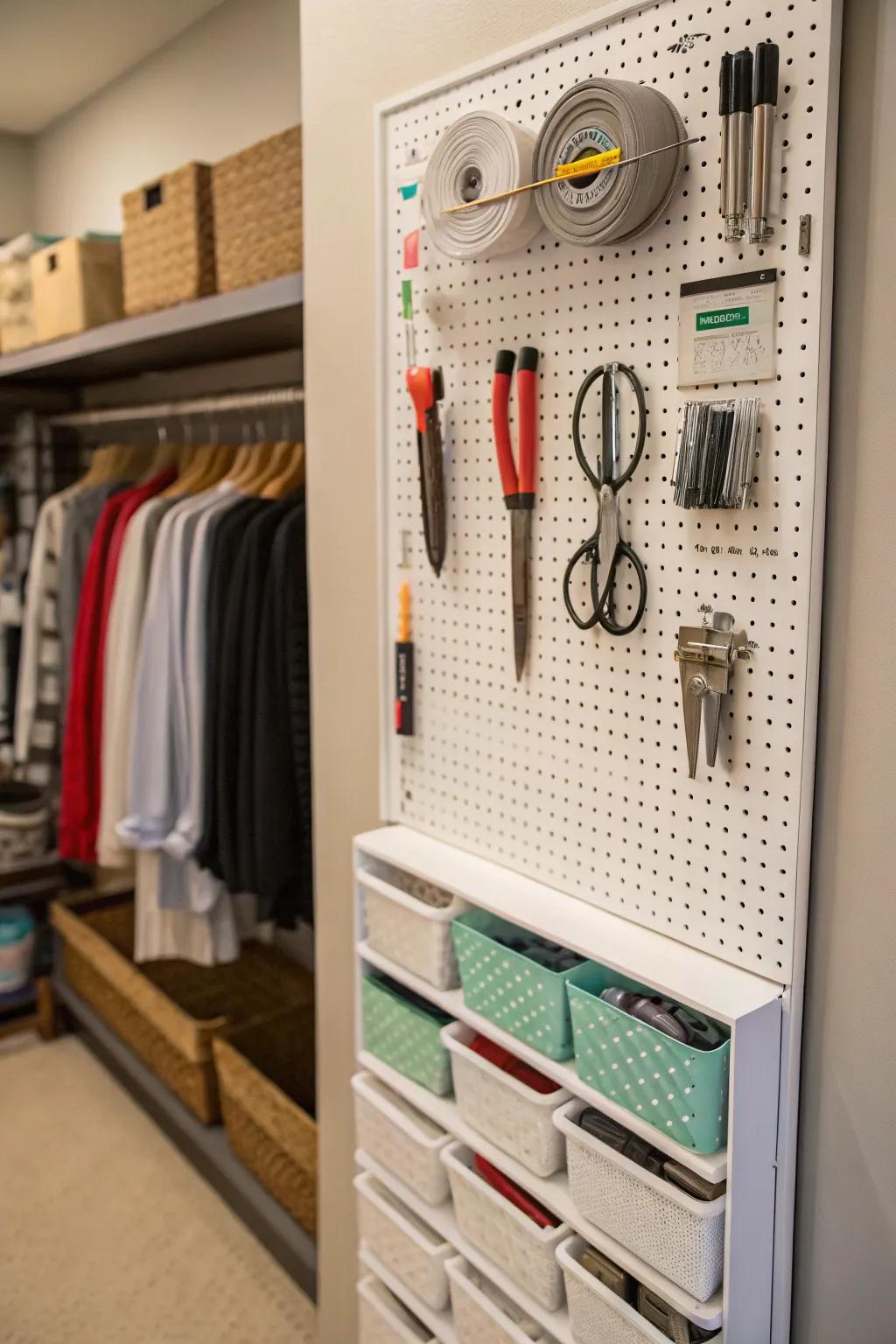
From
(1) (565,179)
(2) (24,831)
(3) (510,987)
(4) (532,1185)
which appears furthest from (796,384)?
(2) (24,831)

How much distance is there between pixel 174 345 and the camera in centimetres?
248

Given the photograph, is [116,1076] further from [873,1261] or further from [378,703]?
[873,1261]

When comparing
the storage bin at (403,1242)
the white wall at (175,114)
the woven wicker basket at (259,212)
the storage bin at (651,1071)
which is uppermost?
the white wall at (175,114)

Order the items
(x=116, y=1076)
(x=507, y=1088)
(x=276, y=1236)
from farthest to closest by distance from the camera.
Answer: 1. (x=116, y=1076)
2. (x=276, y=1236)
3. (x=507, y=1088)

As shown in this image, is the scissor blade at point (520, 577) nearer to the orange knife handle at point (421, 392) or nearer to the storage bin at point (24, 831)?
the orange knife handle at point (421, 392)

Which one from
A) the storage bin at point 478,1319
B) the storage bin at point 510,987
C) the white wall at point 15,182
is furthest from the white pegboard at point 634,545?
the white wall at point 15,182

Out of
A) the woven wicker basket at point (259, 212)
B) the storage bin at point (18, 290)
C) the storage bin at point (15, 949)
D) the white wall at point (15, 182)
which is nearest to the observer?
the woven wicker basket at point (259, 212)

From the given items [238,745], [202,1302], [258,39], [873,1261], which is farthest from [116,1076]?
[258,39]

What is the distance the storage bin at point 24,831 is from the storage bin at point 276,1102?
1252 millimetres

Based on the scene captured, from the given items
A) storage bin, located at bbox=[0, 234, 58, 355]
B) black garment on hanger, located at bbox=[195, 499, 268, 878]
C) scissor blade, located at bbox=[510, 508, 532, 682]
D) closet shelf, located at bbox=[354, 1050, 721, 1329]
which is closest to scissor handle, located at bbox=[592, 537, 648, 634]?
scissor blade, located at bbox=[510, 508, 532, 682]

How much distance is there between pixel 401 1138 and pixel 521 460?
1010 millimetres

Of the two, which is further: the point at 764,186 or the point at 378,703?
the point at 378,703

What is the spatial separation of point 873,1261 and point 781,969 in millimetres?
326

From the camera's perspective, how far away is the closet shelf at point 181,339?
1.93 meters
